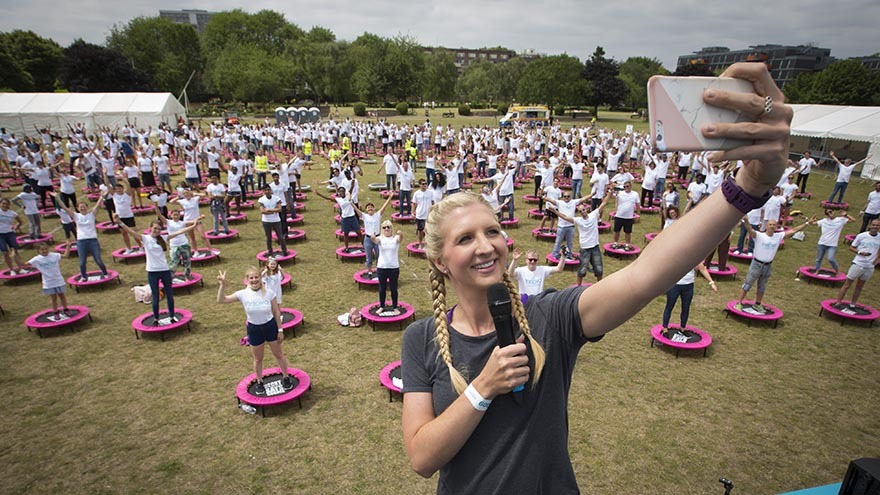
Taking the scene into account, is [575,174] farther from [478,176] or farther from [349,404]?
[349,404]

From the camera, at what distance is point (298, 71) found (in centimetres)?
7719

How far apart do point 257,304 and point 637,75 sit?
407 feet

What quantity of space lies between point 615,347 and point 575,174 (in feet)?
38.9

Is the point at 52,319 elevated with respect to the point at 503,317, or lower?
lower

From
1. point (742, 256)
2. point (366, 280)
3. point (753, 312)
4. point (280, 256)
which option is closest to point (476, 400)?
point (366, 280)

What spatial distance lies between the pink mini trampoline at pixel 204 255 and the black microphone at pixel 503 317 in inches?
551

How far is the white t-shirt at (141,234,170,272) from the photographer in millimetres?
9133

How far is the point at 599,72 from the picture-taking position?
7369 cm

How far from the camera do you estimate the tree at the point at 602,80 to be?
2872 inches

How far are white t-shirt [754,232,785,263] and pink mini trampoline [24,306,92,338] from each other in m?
15.3

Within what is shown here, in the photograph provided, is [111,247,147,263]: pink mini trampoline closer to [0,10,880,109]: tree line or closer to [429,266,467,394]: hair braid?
[429,266,467,394]: hair braid

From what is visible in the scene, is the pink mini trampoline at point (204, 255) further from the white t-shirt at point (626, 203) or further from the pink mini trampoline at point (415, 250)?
the white t-shirt at point (626, 203)

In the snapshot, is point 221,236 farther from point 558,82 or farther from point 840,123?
point 558,82

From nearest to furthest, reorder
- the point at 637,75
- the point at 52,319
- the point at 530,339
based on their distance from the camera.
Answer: the point at 530,339 → the point at 52,319 → the point at 637,75
